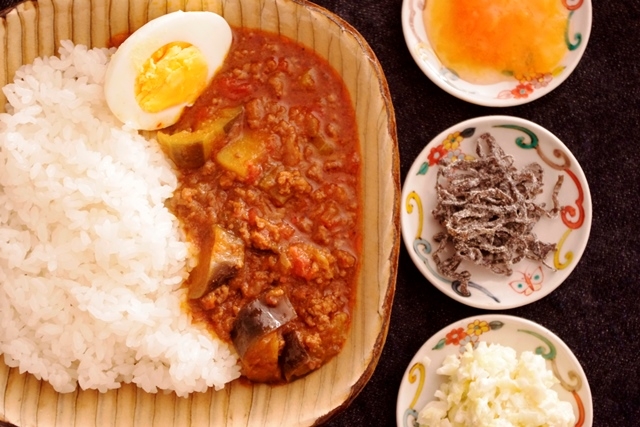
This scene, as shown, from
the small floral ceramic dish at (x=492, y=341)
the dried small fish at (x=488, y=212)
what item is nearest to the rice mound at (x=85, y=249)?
the small floral ceramic dish at (x=492, y=341)

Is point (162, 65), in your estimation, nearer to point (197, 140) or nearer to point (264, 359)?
point (197, 140)

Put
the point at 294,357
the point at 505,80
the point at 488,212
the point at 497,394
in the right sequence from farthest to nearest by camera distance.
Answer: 1. the point at 505,80
2. the point at 488,212
3. the point at 497,394
4. the point at 294,357

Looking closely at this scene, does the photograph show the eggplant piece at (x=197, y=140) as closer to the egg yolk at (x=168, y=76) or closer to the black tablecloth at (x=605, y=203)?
the egg yolk at (x=168, y=76)

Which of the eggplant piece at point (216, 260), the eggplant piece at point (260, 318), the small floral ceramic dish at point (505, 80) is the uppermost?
the small floral ceramic dish at point (505, 80)

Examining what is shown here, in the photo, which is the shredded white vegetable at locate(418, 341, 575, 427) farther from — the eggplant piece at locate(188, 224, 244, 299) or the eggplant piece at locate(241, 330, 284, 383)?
the eggplant piece at locate(188, 224, 244, 299)

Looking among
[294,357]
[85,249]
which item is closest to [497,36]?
[294,357]
